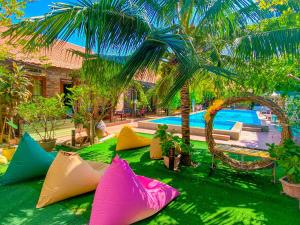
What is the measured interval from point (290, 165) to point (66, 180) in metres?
4.87

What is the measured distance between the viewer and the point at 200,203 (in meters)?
4.86

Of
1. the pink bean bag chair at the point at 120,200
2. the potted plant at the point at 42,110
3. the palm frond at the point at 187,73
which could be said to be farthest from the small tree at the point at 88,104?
the palm frond at the point at 187,73

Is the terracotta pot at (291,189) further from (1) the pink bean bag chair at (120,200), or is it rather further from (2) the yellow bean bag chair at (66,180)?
(2) the yellow bean bag chair at (66,180)

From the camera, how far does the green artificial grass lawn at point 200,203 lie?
13.9 ft

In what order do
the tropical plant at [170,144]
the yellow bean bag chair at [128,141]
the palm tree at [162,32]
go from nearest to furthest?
the palm tree at [162,32] → the tropical plant at [170,144] → the yellow bean bag chair at [128,141]

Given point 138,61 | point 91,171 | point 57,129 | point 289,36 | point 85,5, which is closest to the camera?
point 138,61

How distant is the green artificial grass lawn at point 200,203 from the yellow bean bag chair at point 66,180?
17cm

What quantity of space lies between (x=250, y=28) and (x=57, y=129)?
1147 cm

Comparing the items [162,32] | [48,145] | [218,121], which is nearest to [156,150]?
[48,145]

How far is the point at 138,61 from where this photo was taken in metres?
3.54

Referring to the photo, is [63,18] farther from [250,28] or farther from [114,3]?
[250,28]

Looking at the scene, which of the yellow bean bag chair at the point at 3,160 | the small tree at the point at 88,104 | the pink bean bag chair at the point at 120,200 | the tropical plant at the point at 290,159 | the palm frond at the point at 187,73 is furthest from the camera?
the small tree at the point at 88,104

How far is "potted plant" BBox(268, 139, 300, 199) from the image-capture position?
15.2 feet

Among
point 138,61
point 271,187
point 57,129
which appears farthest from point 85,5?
point 57,129
